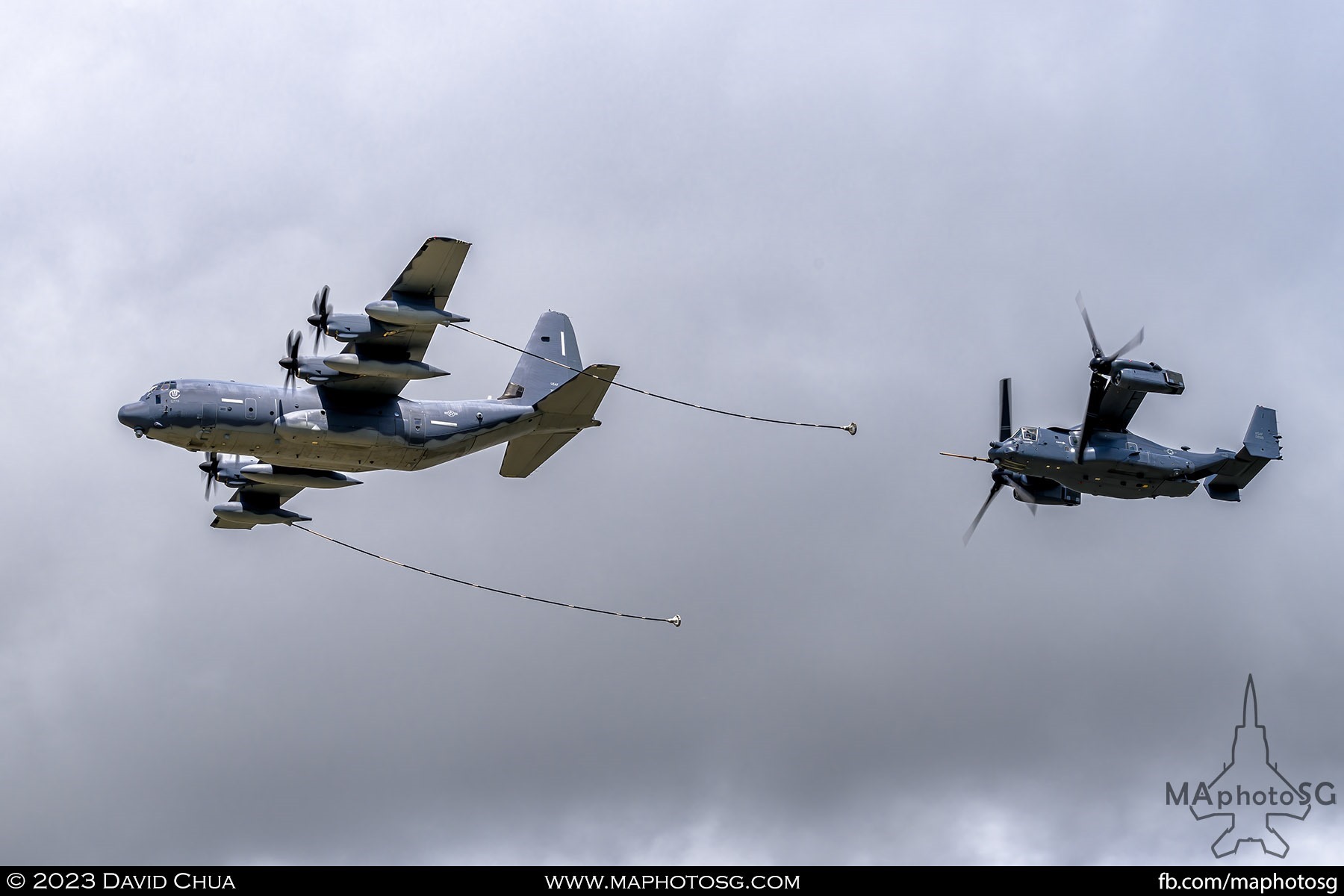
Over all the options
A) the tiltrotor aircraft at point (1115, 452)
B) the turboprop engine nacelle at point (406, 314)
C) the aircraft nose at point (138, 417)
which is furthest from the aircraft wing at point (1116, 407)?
the aircraft nose at point (138, 417)

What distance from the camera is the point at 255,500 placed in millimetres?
58688

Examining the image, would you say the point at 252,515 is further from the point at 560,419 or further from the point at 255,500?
the point at 560,419

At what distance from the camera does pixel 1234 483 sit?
58.8m

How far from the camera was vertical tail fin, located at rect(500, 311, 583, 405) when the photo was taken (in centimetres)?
5656

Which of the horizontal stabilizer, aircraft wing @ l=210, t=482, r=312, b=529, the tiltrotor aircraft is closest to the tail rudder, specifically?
the tiltrotor aircraft

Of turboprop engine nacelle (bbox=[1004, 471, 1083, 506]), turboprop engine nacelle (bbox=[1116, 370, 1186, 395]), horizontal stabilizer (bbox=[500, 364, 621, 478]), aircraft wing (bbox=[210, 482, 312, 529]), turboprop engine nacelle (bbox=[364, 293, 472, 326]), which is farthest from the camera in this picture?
turboprop engine nacelle (bbox=[1004, 471, 1083, 506])

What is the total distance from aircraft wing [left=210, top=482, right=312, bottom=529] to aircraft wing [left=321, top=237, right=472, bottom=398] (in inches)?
309

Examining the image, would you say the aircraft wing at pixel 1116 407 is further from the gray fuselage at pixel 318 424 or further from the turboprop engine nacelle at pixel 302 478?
the turboprop engine nacelle at pixel 302 478

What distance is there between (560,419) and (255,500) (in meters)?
12.1

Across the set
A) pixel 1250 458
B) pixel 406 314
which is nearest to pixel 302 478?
pixel 406 314

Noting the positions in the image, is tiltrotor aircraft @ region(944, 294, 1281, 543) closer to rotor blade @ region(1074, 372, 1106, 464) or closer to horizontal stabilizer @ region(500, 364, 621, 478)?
rotor blade @ region(1074, 372, 1106, 464)

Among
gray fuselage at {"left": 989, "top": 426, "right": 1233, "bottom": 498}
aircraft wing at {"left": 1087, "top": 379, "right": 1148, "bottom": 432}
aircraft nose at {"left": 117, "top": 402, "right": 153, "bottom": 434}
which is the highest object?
aircraft wing at {"left": 1087, "top": 379, "right": 1148, "bottom": 432}
